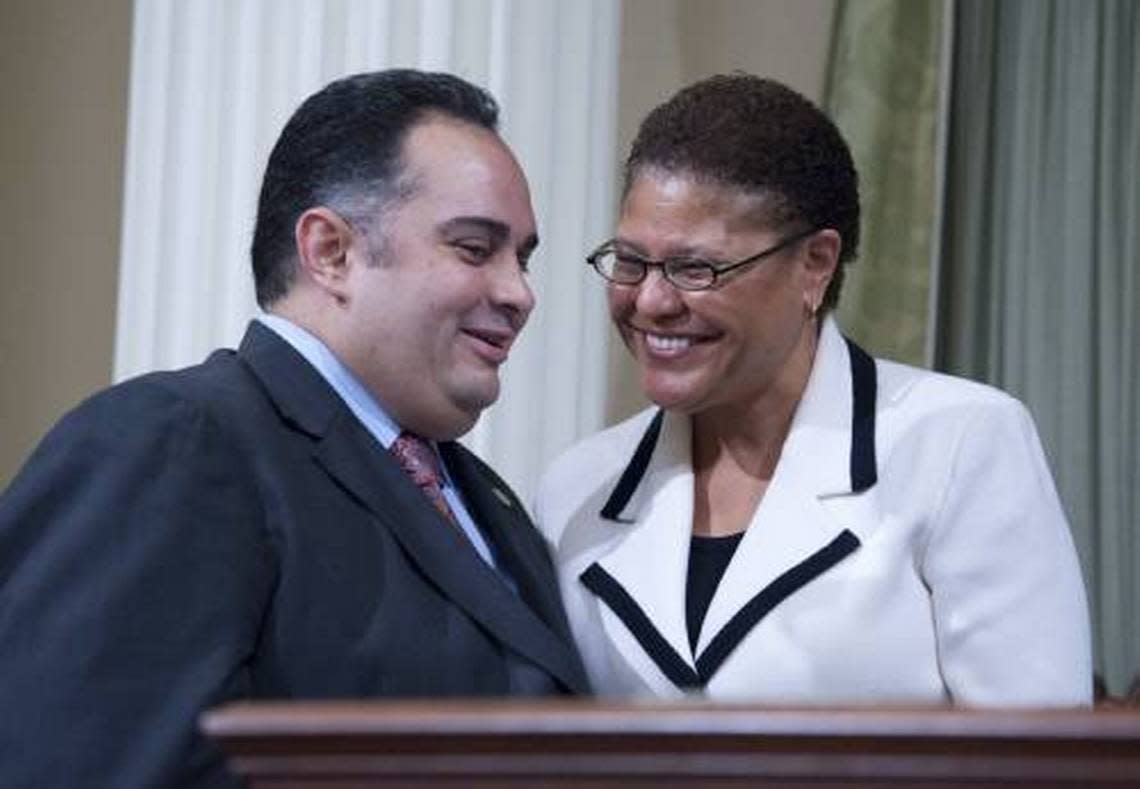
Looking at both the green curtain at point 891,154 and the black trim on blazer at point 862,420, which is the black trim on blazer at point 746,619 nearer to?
the black trim on blazer at point 862,420

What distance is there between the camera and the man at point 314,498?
1857 mm

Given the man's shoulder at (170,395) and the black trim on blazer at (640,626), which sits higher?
the man's shoulder at (170,395)

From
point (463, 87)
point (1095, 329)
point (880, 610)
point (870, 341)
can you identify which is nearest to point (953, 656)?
point (880, 610)

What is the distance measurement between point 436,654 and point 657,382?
23.0 inches

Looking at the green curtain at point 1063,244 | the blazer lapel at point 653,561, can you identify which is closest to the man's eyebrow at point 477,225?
the blazer lapel at point 653,561

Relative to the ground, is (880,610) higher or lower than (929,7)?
lower

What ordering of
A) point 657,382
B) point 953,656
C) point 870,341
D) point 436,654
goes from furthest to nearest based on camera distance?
point 870,341 < point 657,382 < point 953,656 < point 436,654

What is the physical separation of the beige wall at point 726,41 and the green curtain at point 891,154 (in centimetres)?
15

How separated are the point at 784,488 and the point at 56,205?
2064mm

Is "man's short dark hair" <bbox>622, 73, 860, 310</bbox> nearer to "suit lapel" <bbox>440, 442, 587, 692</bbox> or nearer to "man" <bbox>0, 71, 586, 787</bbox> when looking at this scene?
"man" <bbox>0, 71, 586, 787</bbox>

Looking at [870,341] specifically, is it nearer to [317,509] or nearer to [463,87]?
[463,87]

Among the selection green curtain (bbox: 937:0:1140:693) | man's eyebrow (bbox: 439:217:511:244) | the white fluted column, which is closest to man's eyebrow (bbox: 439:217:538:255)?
man's eyebrow (bbox: 439:217:511:244)

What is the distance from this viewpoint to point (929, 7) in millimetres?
4469

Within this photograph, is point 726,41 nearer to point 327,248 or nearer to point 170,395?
point 327,248
